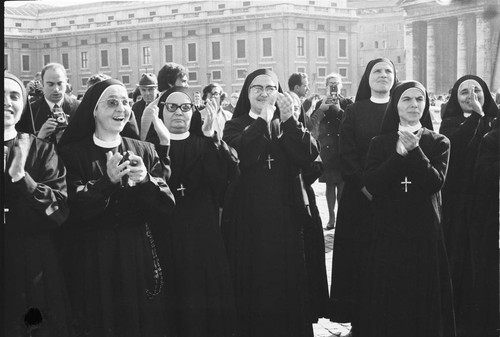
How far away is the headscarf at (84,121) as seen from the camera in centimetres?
441

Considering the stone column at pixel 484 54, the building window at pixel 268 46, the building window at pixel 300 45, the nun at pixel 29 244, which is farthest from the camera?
the building window at pixel 300 45

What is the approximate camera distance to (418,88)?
4.87m

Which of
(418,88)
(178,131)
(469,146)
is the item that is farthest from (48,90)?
(469,146)

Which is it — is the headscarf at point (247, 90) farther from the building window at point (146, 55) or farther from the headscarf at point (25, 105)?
the building window at point (146, 55)

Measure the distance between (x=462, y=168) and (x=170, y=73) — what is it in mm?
2809

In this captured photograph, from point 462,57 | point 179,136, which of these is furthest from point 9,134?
point 462,57

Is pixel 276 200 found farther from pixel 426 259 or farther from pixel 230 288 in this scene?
pixel 426 259

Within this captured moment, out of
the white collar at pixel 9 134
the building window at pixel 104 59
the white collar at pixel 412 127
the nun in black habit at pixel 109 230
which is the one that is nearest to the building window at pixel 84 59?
the building window at pixel 104 59

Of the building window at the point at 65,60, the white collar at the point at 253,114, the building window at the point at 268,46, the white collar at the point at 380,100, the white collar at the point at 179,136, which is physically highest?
the building window at the point at 268,46

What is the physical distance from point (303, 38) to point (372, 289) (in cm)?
309

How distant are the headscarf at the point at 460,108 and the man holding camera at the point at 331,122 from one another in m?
1.50

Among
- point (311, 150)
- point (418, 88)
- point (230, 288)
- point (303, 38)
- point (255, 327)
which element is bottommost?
point (255, 327)

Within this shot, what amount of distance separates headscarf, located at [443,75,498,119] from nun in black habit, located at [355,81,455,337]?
2.42 feet

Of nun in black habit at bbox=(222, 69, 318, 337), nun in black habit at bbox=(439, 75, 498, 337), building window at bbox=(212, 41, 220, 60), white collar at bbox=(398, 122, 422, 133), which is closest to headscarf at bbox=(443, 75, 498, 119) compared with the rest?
nun in black habit at bbox=(439, 75, 498, 337)
